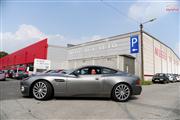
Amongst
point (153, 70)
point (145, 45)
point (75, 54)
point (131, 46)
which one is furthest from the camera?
point (75, 54)

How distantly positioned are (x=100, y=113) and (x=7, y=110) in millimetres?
2528

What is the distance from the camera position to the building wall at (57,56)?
38.2m

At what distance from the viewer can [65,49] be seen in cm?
4019

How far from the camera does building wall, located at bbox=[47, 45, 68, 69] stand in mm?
38203

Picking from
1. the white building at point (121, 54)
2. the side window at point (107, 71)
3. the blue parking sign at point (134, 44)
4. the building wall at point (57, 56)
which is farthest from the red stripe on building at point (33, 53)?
the side window at point (107, 71)

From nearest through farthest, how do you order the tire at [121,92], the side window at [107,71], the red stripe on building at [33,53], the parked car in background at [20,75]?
the tire at [121,92]
the side window at [107,71]
the parked car in background at [20,75]
the red stripe on building at [33,53]

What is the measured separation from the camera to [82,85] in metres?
6.39

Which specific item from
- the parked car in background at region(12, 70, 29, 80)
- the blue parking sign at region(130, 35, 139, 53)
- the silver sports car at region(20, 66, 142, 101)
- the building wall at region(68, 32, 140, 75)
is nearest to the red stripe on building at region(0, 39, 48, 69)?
the building wall at region(68, 32, 140, 75)

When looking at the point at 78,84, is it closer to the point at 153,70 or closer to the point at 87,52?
the point at 153,70

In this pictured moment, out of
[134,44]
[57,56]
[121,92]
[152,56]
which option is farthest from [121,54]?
[57,56]

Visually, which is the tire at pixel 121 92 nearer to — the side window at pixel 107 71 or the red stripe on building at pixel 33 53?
the side window at pixel 107 71

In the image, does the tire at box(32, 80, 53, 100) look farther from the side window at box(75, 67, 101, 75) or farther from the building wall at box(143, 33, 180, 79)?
the building wall at box(143, 33, 180, 79)

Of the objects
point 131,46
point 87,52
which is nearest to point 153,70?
point 131,46

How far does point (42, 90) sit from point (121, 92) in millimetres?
2861
